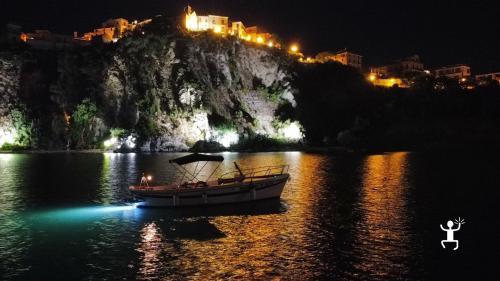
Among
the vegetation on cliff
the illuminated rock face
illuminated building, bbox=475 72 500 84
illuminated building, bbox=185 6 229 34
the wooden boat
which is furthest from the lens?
illuminated building, bbox=475 72 500 84

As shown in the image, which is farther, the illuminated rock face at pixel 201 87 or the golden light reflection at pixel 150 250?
the illuminated rock face at pixel 201 87

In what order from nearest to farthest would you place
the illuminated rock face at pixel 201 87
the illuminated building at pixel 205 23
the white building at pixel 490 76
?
the illuminated rock face at pixel 201 87 → the illuminated building at pixel 205 23 → the white building at pixel 490 76

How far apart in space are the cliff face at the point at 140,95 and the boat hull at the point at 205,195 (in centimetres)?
7335

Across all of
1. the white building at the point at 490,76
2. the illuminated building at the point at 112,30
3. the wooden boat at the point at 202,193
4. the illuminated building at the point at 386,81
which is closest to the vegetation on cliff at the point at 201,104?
the illuminated building at the point at 386,81

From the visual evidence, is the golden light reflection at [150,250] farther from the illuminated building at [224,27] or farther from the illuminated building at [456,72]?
the illuminated building at [456,72]

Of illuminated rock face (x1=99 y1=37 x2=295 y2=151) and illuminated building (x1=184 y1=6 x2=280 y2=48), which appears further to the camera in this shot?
illuminated building (x1=184 y1=6 x2=280 y2=48)

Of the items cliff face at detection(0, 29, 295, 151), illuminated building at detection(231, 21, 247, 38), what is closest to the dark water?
cliff face at detection(0, 29, 295, 151)

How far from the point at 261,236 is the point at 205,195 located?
7.59 m

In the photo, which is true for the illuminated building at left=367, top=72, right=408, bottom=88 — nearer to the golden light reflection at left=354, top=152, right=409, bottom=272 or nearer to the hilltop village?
the hilltop village

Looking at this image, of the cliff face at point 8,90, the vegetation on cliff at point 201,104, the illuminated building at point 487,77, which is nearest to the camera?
the vegetation on cliff at point 201,104

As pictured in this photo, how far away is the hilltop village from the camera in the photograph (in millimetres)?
119875

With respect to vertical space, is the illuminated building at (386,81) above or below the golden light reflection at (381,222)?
above

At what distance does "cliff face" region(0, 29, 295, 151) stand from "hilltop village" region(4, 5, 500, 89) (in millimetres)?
9977

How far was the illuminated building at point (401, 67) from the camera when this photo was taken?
147 meters
